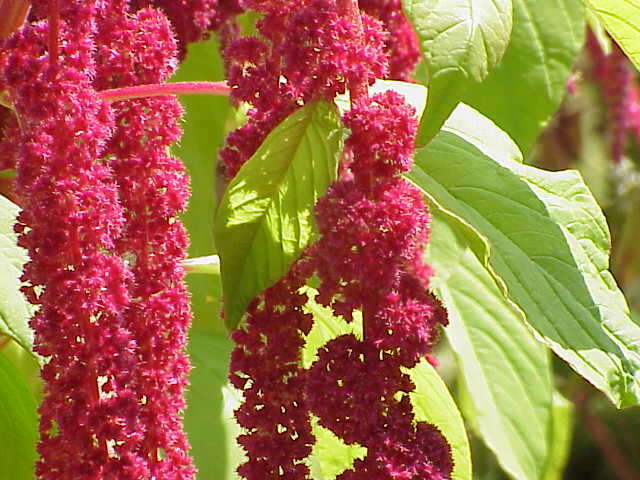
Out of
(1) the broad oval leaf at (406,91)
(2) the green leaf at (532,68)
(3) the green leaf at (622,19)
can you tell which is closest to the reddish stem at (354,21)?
(1) the broad oval leaf at (406,91)

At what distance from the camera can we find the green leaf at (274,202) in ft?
2.48

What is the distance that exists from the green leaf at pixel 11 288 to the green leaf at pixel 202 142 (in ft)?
1.06

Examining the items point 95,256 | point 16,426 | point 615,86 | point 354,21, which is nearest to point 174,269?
point 95,256

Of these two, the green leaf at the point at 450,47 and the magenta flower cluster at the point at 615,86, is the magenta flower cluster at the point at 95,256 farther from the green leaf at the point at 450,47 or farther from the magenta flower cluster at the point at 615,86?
the magenta flower cluster at the point at 615,86

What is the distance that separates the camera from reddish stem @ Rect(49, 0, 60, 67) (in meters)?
0.69

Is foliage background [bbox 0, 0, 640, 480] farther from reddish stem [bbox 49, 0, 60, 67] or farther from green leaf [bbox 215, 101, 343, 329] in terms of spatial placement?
reddish stem [bbox 49, 0, 60, 67]

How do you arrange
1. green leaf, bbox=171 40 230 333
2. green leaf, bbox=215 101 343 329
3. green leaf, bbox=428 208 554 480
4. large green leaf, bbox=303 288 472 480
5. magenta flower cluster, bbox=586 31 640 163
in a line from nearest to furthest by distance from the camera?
green leaf, bbox=215 101 343 329
large green leaf, bbox=303 288 472 480
green leaf, bbox=428 208 554 480
green leaf, bbox=171 40 230 333
magenta flower cluster, bbox=586 31 640 163

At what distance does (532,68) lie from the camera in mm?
1184

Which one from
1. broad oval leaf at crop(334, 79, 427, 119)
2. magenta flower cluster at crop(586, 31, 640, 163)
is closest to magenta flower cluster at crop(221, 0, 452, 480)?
broad oval leaf at crop(334, 79, 427, 119)

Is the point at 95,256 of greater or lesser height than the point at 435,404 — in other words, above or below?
above

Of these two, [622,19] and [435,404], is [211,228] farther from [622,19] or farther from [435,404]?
[622,19]

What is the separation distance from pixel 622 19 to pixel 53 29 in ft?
1.29

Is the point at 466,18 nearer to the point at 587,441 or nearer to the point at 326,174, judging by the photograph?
the point at 326,174

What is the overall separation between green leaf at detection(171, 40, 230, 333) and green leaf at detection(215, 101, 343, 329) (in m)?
0.37
